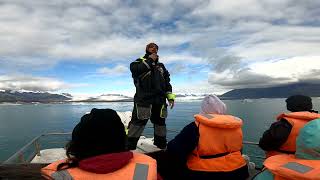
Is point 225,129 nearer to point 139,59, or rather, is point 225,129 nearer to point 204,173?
point 204,173

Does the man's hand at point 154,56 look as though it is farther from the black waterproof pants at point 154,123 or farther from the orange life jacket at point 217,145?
the orange life jacket at point 217,145

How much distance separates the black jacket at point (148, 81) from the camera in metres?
7.15

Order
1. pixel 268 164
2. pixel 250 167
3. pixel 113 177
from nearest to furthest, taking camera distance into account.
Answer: pixel 113 177
pixel 268 164
pixel 250 167

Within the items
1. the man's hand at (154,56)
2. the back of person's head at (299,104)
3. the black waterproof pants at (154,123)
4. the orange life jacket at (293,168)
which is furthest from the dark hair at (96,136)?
the man's hand at (154,56)

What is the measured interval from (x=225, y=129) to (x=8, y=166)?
301cm

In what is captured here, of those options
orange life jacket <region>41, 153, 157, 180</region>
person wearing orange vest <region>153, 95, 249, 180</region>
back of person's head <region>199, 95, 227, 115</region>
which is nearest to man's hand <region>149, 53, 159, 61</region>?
back of person's head <region>199, 95, 227, 115</region>

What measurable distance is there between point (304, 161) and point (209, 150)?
1.12 metres

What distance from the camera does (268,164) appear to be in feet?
11.0

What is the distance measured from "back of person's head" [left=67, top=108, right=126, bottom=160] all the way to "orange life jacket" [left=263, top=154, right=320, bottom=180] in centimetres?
156

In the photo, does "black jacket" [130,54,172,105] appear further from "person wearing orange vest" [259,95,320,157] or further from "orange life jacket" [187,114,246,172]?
"orange life jacket" [187,114,246,172]

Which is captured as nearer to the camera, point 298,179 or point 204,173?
point 298,179

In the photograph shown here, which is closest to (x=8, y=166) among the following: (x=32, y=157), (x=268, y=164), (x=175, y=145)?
(x=175, y=145)

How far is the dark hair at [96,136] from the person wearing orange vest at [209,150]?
1.28 metres

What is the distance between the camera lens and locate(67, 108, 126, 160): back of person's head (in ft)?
9.40
